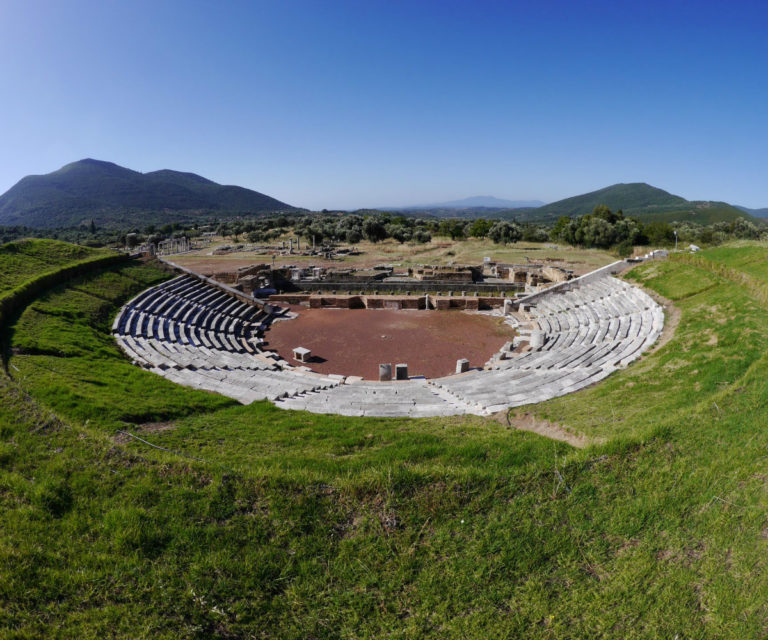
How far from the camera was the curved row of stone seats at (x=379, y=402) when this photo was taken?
40.5 feet

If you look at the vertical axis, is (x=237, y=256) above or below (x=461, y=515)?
above

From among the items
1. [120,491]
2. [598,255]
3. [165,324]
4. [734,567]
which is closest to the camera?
[734,567]

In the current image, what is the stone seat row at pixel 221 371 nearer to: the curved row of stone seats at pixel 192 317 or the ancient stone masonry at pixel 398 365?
the ancient stone masonry at pixel 398 365

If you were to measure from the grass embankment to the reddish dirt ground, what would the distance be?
40.0 ft

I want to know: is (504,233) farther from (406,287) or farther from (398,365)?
(398,365)

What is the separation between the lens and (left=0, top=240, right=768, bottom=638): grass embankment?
487cm

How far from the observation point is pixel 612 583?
534cm

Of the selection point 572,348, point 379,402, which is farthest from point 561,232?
point 379,402

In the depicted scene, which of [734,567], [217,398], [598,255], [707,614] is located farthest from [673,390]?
[598,255]

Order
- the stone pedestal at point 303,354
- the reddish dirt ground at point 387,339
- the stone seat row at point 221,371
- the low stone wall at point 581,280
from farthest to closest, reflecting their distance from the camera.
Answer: the low stone wall at point 581,280, the stone pedestal at point 303,354, the reddish dirt ground at point 387,339, the stone seat row at point 221,371

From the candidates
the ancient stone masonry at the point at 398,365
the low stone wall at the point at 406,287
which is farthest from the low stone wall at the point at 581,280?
the low stone wall at the point at 406,287

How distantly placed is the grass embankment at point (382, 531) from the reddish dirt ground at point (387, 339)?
1220 cm

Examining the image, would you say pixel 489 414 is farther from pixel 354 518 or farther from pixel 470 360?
pixel 470 360

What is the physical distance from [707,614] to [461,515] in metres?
3.12
